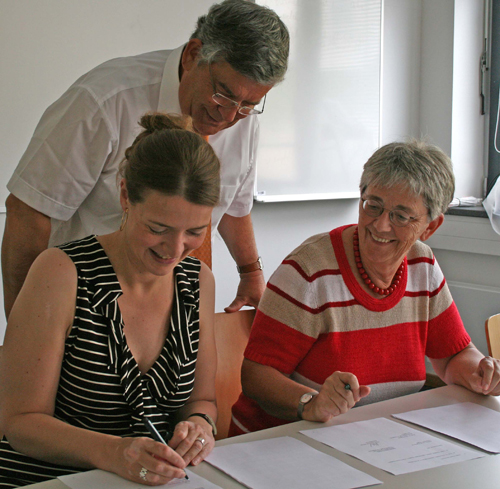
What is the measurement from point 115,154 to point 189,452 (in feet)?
2.68

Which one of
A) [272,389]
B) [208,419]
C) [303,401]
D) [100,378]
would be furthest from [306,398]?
[100,378]

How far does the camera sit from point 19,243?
1521 millimetres

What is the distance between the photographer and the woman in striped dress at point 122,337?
1181 mm

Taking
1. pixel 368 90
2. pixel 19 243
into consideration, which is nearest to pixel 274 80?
pixel 19 243

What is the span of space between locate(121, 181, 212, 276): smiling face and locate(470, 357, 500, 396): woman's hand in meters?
0.79

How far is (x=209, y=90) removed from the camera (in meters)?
1.53

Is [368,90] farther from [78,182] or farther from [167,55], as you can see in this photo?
[78,182]

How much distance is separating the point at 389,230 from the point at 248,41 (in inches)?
23.3

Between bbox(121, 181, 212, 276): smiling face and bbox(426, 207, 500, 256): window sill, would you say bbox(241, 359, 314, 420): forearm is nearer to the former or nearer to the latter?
bbox(121, 181, 212, 276): smiling face

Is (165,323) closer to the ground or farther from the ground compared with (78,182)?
closer to the ground

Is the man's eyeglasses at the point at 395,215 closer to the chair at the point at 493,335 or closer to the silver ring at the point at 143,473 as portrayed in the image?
the chair at the point at 493,335

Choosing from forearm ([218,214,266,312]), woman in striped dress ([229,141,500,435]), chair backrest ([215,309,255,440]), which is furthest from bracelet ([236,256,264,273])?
woman in striped dress ([229,141,500,435])

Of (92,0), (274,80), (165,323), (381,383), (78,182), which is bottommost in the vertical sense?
(381,383)

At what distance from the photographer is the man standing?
1.47m
